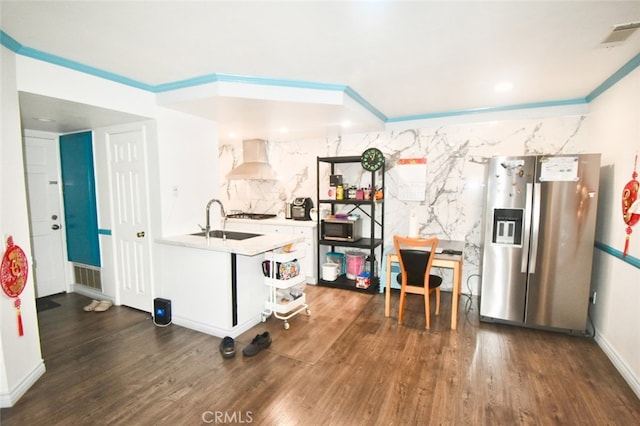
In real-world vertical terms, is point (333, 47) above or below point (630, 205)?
above

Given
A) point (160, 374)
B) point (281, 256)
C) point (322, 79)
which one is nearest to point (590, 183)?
point (322, 79)

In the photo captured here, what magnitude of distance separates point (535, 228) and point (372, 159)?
2.03 meters

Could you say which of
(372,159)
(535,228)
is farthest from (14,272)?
(535,228)

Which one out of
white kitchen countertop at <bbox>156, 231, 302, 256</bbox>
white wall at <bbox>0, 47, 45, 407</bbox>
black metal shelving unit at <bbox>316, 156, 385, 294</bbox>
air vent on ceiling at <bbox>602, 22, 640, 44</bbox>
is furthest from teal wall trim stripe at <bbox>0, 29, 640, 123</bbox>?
white kitchen countertop at <bbox>156, 231, 302, 256</bbox>

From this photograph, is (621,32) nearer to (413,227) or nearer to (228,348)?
(413,227)

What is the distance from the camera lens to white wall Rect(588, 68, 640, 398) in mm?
2266

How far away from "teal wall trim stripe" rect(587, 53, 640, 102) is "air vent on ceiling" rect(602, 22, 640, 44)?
0.45 meters

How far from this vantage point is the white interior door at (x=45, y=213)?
3734mm

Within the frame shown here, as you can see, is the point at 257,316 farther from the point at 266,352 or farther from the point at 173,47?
the point at 173,47

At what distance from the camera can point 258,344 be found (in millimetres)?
2609

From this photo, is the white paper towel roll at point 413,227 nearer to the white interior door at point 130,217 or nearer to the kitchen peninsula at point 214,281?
the kitchen peninsula at point 214,281

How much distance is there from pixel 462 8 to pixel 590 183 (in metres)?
2.18

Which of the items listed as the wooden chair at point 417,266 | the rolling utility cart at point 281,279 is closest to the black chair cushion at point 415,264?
the wooden chair at point 417,266

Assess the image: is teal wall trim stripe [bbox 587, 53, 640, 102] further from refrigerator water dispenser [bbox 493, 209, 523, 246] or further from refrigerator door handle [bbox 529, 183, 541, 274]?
refrigerator water dispenser [bbox 493, 209, 523, 246]
